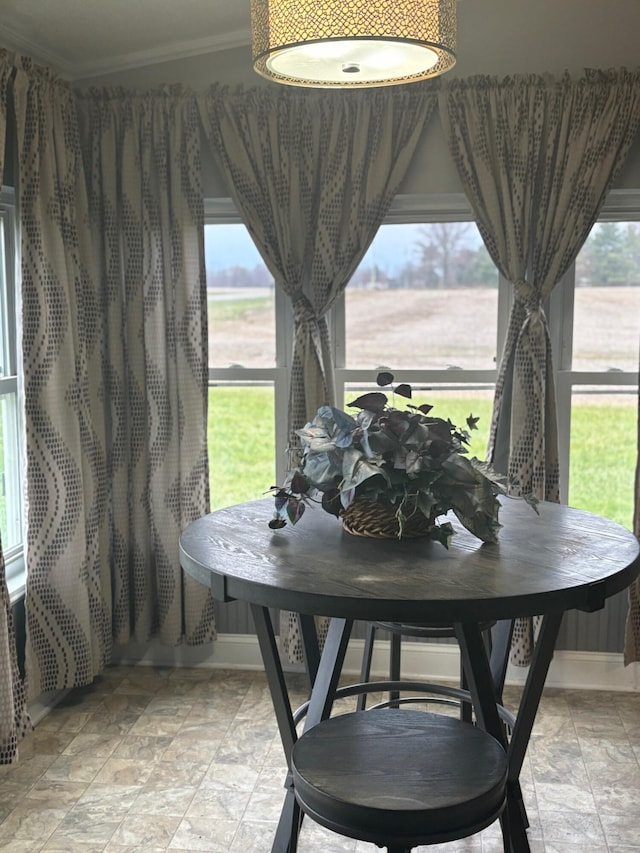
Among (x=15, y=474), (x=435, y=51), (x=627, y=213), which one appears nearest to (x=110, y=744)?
(x=15, y=474)

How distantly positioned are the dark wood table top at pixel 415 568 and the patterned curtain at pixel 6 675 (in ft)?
2.68

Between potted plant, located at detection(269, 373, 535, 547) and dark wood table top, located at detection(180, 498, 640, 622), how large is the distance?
6 centimetres

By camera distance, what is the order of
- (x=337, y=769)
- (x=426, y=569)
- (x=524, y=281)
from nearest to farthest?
(x=337, y=769)
(x=426, y=569)
(x=524, y=281)

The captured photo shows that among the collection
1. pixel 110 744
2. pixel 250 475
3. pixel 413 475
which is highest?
pixel 413 475

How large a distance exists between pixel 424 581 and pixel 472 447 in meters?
1.80

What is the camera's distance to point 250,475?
3844mm

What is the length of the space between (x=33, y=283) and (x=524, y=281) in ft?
5.75

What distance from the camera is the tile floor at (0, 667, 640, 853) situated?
8.59 ft

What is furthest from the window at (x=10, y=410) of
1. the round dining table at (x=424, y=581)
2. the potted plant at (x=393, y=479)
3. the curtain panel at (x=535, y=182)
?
the curtain panel at (x=535, y=182)

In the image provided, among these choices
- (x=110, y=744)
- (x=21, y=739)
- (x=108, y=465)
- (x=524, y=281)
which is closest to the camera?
(x=21, y=739)

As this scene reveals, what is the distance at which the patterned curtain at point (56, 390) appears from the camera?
10.2 feet

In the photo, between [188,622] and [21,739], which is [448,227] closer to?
[188,622]

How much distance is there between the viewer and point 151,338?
3.60 m

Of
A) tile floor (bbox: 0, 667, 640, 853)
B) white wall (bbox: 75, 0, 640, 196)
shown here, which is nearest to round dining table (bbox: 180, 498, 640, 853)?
tile floor (bbox: 0, 667, 640, 853)
